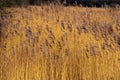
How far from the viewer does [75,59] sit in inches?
211

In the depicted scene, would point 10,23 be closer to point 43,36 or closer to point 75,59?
point 43,36

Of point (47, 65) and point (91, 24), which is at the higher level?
point (91, 24)

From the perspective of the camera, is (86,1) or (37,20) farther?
(86,1)

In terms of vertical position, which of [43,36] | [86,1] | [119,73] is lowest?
[86,1]

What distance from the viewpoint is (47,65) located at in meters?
5.33

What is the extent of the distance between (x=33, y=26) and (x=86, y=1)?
17.6 m

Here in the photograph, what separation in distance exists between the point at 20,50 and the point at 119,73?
1393 millimetres

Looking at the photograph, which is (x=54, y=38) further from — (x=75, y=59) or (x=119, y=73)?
(x=119, y=73)

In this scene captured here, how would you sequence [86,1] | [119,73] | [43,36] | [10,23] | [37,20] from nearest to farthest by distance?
[119,73], [43,36], [10,23], [37,20], [86,1]

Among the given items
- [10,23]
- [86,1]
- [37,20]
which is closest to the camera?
[10,23]

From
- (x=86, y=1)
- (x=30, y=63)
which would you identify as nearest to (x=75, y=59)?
(x=30, y=63)

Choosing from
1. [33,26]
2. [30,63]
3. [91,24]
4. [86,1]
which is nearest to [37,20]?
[33,26]

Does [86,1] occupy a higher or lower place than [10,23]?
lower

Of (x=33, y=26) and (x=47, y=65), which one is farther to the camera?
(x=33, y=26)
